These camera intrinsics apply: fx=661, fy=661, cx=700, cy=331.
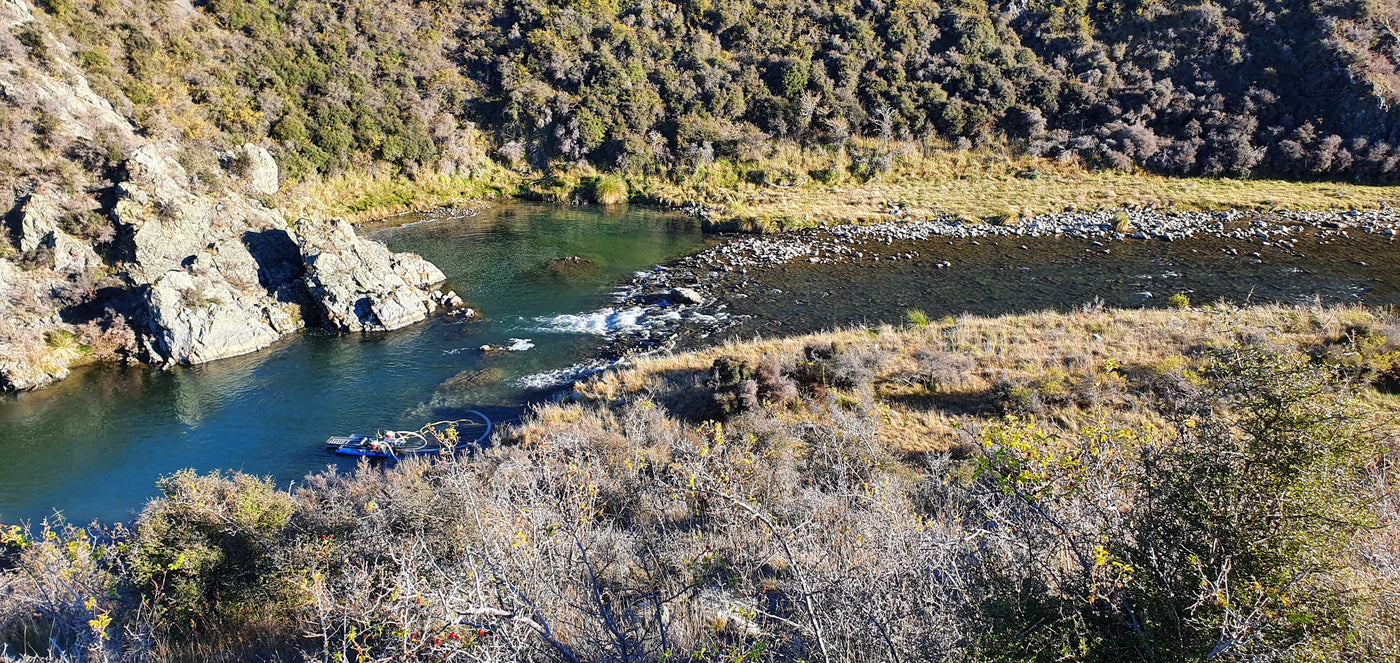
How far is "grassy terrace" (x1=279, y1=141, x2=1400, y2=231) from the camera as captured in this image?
3300cm

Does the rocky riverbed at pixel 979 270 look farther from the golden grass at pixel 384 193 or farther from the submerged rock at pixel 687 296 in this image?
the golden grass at pixel 384 193

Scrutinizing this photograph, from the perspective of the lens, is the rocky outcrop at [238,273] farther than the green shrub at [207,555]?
Yes

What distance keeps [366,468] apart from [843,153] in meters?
35.0

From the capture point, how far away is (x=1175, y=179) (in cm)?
3662

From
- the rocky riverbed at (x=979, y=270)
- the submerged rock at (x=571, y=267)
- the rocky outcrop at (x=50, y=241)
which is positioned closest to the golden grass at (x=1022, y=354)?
the rocky riverbed at (x=979, y=270)

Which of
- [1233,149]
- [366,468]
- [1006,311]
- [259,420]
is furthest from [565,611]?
[1233,149]

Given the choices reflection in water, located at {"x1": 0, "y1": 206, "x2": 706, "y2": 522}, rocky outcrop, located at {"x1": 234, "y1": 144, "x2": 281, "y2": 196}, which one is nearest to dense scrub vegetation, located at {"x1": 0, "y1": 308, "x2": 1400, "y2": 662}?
reflection in water, located at {"x1": 0, "y1": 206, "x2": 706, "y2": 522}

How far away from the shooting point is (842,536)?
708cm

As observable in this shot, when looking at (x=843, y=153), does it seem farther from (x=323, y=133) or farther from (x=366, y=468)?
(x=366, y=468)

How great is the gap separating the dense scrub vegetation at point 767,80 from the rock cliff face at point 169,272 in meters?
9.30

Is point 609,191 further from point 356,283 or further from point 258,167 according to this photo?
point 356,283

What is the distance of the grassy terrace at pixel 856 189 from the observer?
33000 mm

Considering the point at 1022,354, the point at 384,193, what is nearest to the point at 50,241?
the point at 384,193

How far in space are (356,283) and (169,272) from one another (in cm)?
512
